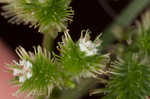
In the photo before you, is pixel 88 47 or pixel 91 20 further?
pixel 91 20

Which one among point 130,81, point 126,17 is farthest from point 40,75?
point 126,17

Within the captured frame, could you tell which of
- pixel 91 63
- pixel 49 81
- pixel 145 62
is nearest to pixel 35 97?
pixel 49 81

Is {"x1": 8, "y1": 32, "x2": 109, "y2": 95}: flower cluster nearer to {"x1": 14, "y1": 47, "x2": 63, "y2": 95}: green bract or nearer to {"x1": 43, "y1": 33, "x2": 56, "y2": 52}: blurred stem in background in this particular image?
{"x1": 14, "y1": 47, "x2": 63, "y2": 95}: green bract

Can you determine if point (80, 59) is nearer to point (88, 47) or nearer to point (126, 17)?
point (88, 47)

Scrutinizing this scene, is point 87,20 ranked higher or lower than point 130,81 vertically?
higher

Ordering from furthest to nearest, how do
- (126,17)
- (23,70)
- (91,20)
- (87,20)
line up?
1. (126,17)
2. (91,20)
3. (87,20)
4. (23,70)

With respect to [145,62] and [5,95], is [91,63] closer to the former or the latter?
[145,62]

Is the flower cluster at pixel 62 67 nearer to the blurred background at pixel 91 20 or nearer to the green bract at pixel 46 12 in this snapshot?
the green bract at pixel 46 12
